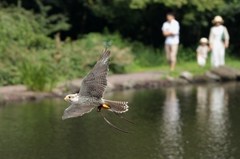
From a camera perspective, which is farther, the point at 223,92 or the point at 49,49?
the point at 49,49

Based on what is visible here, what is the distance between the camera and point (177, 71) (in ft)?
77.4

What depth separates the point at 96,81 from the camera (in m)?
9.84

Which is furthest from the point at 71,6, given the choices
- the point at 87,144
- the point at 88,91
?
the point at 88,91

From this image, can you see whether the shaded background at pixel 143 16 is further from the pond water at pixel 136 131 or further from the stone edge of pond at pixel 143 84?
the pond water at pixel 136 131

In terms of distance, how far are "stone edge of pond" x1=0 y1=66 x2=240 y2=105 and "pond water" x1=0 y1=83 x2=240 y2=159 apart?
0.39 m

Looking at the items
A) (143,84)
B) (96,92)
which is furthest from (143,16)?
(96,92)

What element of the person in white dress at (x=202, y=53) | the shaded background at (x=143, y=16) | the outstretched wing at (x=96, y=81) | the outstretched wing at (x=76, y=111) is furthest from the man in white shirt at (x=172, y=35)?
the outstretched wing at (x=96, y=81)

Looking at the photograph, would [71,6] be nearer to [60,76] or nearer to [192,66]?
[192,66]

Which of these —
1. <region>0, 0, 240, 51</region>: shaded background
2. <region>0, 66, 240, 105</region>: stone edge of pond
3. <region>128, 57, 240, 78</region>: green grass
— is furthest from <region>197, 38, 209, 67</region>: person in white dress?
<region>0, 0, 240, 51</region>: shaded background

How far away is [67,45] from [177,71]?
3.44 m

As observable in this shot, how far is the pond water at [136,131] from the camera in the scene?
13195 mm

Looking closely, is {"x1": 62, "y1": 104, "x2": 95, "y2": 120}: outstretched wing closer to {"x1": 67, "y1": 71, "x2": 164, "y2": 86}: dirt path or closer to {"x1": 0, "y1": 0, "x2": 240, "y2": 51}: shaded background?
{"x1": 67, "y1": 71, "x2": 164, "y2": 86}: dirt path

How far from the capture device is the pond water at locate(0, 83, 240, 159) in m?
13.2

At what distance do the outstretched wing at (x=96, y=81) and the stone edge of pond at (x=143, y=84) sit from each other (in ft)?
28.4
